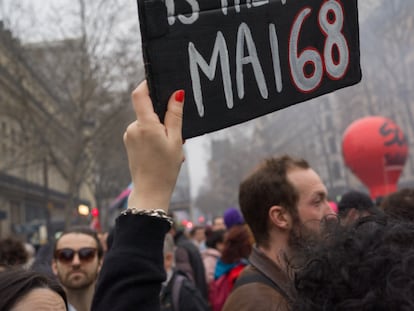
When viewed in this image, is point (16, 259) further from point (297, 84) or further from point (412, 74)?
point (412, 74)

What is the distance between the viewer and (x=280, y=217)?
252 cm

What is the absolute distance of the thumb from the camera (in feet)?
4.55

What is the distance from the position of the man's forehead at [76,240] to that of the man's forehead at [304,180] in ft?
5.59

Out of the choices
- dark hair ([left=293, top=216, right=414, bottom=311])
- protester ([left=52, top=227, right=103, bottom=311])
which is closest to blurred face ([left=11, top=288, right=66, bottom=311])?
dark hair ([left=293, top=216, right=414, bottom=311])

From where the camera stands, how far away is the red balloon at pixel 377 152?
11859 millimetres

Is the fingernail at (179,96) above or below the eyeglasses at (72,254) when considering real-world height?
above

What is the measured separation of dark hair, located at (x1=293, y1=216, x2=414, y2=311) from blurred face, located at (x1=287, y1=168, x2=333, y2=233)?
131cm

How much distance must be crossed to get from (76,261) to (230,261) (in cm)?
148

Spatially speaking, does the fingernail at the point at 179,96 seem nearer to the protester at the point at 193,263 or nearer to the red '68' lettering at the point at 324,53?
the red '68' lettering at the point at 324,53

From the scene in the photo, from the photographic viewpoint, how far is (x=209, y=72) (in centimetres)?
155

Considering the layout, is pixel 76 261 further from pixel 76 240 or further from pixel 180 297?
pixel 180 297

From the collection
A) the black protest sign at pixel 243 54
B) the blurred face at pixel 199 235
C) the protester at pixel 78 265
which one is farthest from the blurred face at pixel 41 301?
the blurred face at pixel 199 235

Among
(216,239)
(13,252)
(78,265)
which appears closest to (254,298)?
(78,265)

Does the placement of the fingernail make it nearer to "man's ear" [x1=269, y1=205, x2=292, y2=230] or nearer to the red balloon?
"man's ear" [x1=269, y1=205, x2=292, y2=230]
